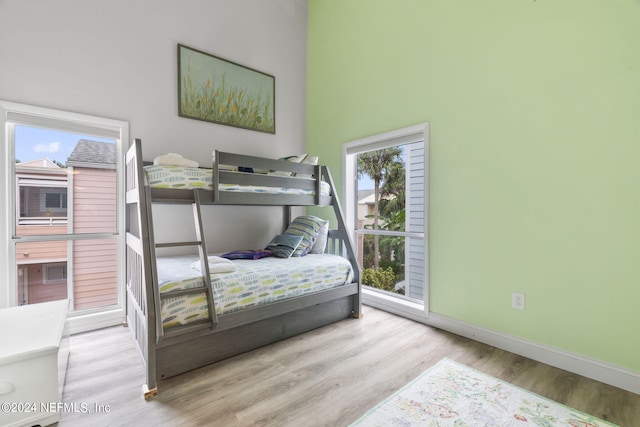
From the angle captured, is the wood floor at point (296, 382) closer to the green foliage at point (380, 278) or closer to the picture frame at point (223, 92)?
the green foliage at point (380, 278)

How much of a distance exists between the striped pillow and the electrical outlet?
69.9 inches

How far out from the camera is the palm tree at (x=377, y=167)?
10.6 ft

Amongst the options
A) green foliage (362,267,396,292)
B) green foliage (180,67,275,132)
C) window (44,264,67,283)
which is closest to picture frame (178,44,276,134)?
green foliage (180,67,275,132)

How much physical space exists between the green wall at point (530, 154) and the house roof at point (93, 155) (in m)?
2.56

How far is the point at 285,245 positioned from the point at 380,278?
3.93 ft

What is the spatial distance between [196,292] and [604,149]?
105 inches

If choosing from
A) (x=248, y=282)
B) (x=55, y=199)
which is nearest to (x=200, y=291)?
(x=248, y=282)

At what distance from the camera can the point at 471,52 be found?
2406mm

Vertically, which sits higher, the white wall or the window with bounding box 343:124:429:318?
the white wall

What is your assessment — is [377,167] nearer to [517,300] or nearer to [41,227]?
[517,300]

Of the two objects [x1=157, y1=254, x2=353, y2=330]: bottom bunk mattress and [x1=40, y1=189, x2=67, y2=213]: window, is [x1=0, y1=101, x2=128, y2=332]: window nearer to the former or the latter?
[x1=40, y1=189, x2=67, y2=213]: window

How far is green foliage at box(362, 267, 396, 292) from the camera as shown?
3.28 metres

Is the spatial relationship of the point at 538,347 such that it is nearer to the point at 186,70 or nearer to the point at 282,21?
the point at 186,70

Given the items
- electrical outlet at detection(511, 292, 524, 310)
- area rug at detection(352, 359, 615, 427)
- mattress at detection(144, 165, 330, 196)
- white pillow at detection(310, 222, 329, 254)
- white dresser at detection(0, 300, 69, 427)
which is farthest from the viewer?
white pillow at detection(310, 222, 329, 254)
